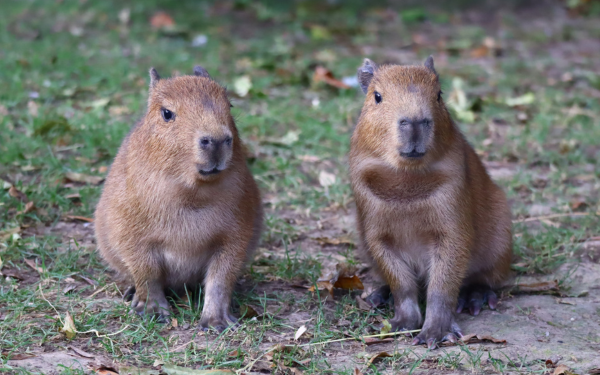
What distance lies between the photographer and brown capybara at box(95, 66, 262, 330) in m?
3.63

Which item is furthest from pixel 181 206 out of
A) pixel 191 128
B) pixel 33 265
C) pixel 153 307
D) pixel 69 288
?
pixel 33 265

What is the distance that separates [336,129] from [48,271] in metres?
3.24

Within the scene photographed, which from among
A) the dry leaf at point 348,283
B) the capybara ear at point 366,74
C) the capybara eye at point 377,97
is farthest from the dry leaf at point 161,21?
the capybara eye at point 377,97

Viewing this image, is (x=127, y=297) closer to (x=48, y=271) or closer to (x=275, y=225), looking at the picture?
(x=48, y=271)

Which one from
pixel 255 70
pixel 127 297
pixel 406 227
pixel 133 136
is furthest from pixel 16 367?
pixel 255 70

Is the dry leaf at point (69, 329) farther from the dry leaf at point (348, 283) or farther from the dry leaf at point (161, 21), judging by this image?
the dry leaf at point (161, 21)

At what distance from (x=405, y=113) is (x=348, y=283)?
1.20m

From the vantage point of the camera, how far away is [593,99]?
7992mm

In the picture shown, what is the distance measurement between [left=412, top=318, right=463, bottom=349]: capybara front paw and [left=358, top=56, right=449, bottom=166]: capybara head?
2.74ft

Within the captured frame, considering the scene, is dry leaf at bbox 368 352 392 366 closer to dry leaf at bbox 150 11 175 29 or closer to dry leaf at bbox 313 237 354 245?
dry leaf at bbox 313 237 354 245

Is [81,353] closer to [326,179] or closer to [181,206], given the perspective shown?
[181,206]

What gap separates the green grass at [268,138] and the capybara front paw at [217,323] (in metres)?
0.05

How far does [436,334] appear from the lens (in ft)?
12.4

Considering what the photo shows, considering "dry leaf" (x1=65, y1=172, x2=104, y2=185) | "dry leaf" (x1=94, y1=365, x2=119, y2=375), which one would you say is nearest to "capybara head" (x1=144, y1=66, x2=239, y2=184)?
"dry leaf" (x1=94, y1=365, x2=119, y2=375)
